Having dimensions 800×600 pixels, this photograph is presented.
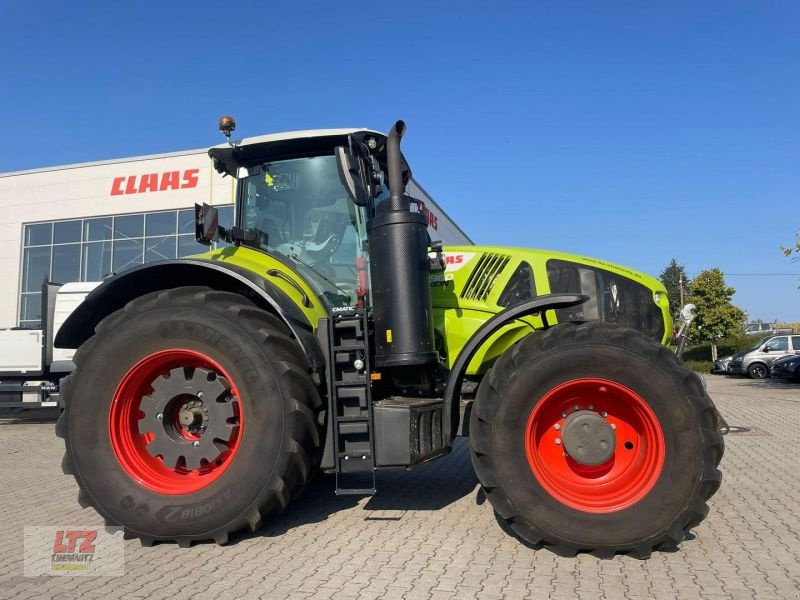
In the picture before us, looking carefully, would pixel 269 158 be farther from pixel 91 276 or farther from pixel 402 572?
Result: pixel 91 276

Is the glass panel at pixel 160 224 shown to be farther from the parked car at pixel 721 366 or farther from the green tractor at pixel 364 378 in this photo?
the parked car at pixel 721 366

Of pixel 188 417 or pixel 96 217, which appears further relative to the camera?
pixel 96 217

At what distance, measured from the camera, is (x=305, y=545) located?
3.68m

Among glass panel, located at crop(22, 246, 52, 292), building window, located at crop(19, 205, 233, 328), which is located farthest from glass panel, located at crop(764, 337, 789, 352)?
glass panel, located at crop(22, 246, 52, 292)

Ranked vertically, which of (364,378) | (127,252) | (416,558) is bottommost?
(416,558)

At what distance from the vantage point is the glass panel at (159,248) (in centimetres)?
2094

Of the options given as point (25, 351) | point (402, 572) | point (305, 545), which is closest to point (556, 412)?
point (402, 572)

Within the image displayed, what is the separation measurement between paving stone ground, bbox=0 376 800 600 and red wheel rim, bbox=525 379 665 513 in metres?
0.35

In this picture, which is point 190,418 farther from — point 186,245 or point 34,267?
point 34,267

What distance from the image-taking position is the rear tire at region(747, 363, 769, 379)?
74.3 ft

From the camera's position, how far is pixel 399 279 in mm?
3887

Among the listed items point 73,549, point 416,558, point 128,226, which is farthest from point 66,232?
point 416,558

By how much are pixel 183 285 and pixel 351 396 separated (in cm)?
152

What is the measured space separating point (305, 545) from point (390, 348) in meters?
1.32
